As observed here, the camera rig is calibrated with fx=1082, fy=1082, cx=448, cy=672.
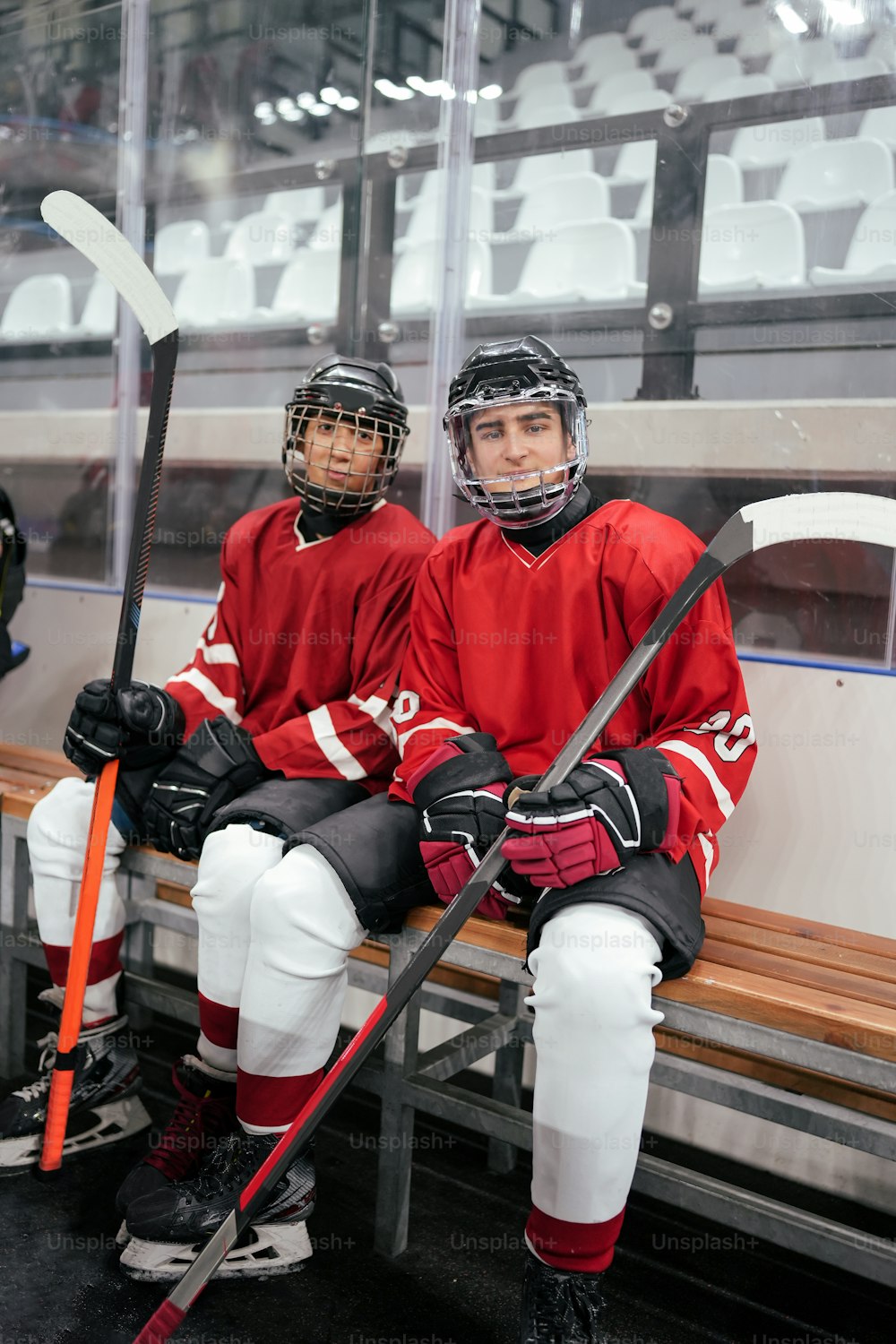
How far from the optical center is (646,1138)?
6.32 ft

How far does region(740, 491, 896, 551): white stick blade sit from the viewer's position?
3.84 feet

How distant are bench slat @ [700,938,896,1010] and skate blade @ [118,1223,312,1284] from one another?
0.69 meters

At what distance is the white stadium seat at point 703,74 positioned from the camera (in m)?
1.96

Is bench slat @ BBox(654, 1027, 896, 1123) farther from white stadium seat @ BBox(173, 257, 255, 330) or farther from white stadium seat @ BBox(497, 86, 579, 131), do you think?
white stadium seat @ BBox(173, 257, 255, 330)

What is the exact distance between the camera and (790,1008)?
124 centimetres

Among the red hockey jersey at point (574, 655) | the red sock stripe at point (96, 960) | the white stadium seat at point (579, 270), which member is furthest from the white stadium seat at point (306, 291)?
the red sock stripe at point (96, 960)

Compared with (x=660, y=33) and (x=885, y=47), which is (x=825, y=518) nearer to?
(x=885, y=47)

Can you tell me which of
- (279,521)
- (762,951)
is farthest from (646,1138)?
(279,521)

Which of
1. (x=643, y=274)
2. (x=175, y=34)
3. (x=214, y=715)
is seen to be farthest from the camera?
(x=175, y=34)

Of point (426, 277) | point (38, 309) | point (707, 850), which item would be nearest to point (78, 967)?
point (707, 850)

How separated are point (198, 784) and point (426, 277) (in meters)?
1.22

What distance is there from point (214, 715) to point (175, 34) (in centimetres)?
196

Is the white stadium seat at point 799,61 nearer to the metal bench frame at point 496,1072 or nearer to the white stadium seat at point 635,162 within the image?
the white stadium seat at point 635,162

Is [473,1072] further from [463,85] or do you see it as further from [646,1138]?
[463,85]
